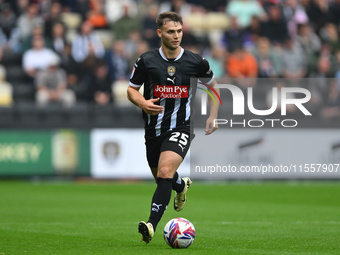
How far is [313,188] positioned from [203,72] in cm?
902

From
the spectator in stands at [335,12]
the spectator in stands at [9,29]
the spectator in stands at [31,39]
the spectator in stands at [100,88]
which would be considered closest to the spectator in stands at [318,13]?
the spectator in stands at [335,12]

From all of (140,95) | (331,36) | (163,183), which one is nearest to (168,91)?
(140,95)

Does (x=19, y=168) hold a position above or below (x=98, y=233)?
below

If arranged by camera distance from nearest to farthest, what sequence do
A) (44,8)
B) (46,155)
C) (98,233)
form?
1. (98,233)
2. (46,155)
3. (44,8)

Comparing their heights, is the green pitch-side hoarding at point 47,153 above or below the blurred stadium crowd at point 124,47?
below

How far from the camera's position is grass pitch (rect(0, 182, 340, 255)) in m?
7.58

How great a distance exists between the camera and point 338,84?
18.8 meters

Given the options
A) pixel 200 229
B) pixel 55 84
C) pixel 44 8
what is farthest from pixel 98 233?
pixel 44 8

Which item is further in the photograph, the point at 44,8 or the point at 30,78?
the point at 44,8

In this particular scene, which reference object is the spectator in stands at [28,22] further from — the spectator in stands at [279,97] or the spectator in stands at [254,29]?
the spectator in stands at [279,97]

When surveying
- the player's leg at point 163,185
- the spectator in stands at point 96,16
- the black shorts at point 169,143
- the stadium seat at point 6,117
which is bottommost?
the stadium seat at point 6,117

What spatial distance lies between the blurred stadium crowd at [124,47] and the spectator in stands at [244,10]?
0.03m

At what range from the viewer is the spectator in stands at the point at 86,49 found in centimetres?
1914

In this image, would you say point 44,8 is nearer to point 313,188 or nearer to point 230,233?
point 313,188
